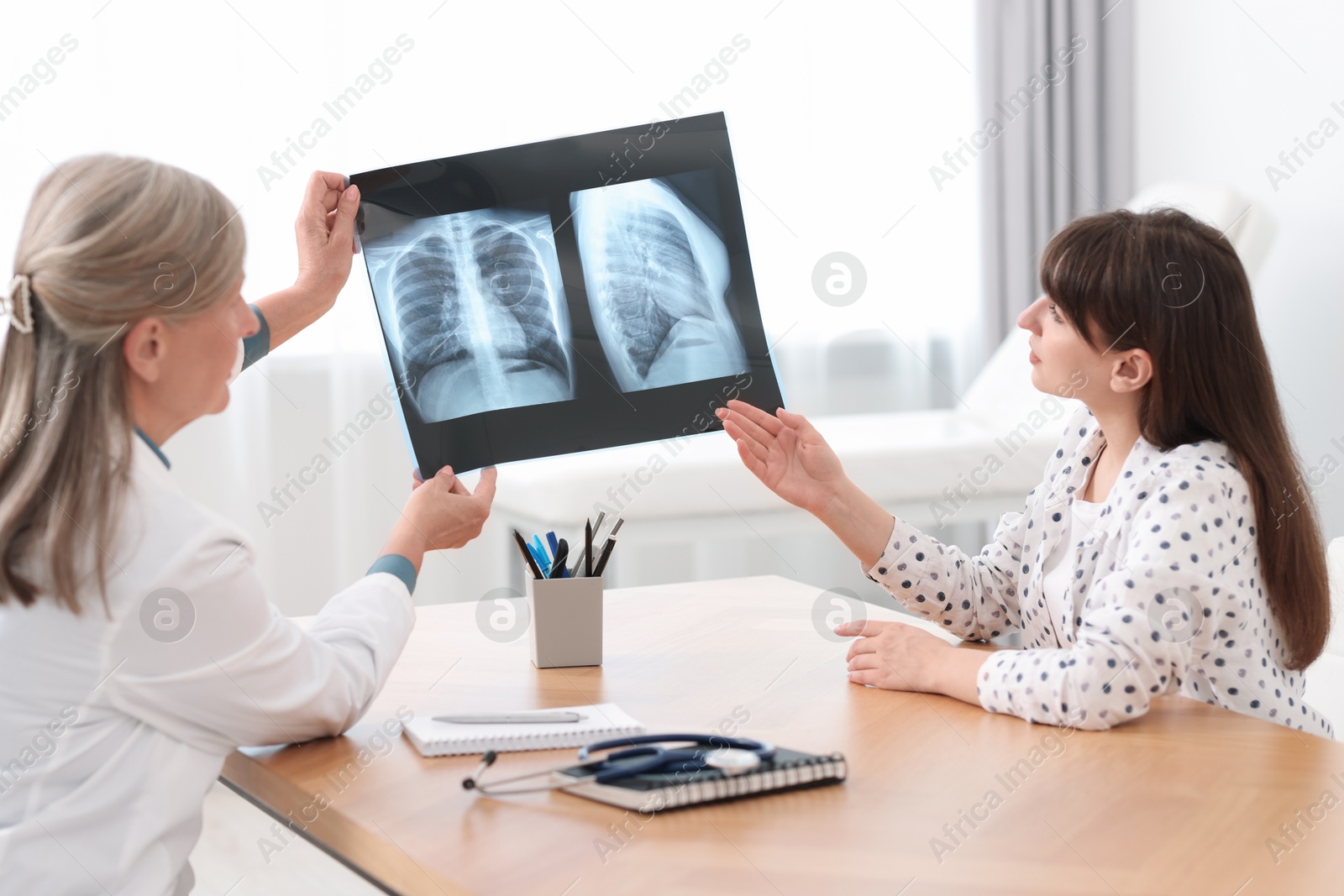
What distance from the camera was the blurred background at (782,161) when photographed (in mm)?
2709

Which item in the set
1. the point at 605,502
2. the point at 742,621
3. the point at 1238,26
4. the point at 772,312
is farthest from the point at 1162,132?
the point at 742,621

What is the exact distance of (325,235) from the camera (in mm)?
1385

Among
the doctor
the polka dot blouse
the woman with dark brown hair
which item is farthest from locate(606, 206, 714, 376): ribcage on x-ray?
the doctor

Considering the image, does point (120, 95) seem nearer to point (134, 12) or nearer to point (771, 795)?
point (134, 12)

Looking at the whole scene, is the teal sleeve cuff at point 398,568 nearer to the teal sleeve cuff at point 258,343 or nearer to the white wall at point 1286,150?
the teal sleeve cuff at point 258,343

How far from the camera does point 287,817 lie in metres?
0.96

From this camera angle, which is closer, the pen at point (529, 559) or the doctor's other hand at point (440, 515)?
the doctor's other hand at point (440, 515)

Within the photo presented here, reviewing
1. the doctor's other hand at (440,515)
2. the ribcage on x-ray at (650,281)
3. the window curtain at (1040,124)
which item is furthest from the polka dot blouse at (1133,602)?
the window curtain at (1040,124)

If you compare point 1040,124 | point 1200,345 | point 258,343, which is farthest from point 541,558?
point 1040,124

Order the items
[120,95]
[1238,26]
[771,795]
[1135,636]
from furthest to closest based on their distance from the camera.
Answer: [1238,26], [120,95], [1135,636], [771,795]

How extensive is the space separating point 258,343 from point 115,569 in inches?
22.0

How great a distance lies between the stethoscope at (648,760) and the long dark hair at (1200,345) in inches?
22.9

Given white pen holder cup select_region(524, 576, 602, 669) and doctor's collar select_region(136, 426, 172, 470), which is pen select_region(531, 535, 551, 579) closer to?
white pen holder cup select_region(524, 576, 602, 669)

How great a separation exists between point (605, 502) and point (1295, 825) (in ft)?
5.45
